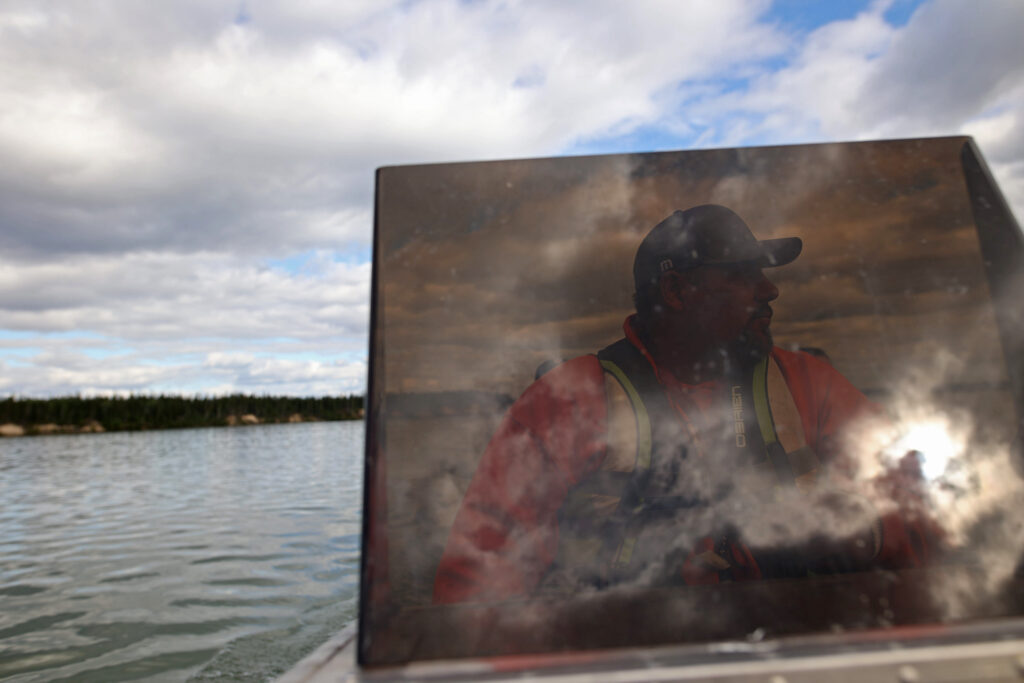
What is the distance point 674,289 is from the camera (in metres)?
1.88

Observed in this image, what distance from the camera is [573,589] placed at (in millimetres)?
1577

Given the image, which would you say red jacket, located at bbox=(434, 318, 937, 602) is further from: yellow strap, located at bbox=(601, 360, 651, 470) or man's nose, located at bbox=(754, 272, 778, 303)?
man's nose, located at bbox=(754, 272, 778, 303)

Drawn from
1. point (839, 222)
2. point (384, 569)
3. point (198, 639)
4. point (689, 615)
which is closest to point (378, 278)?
point (384, 569)

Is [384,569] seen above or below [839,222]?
below

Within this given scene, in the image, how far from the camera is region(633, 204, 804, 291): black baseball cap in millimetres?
1873

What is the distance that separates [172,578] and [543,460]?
527 cm

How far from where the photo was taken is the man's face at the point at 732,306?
5.99ft

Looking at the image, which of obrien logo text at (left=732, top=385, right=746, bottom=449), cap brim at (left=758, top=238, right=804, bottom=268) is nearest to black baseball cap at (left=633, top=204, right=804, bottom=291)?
cap brim at (left=758, top=238, right=804, bottom=268)

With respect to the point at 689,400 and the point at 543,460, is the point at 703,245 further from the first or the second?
the point at 543,460

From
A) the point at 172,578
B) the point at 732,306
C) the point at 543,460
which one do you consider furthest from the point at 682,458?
the point at 172,578

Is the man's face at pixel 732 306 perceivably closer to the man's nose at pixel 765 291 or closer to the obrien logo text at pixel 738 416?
the man's nose at pixel 765 291

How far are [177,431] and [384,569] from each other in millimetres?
44111

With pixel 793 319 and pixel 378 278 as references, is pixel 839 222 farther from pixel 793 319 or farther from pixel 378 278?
pixel 378 278

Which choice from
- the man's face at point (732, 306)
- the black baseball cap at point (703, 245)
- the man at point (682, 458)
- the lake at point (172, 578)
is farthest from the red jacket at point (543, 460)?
the lake at point (172, 578)
